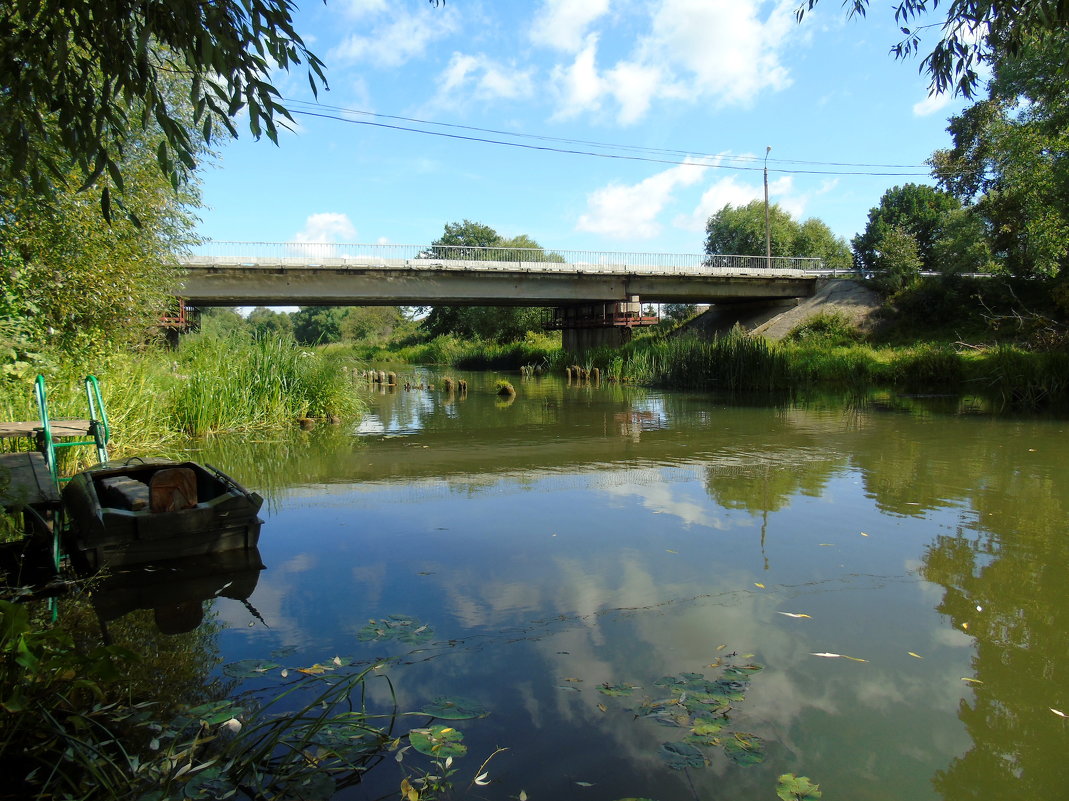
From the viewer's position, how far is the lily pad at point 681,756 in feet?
8.89

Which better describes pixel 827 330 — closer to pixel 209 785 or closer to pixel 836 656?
pixel 836 656

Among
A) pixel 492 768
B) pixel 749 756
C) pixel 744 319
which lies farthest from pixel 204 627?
pixel 744 319

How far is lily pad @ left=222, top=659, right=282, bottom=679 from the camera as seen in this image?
3.44 meters

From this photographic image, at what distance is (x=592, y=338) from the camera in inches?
1474

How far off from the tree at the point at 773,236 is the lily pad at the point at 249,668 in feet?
194

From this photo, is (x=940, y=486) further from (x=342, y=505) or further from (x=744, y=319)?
(x=744, y=319)

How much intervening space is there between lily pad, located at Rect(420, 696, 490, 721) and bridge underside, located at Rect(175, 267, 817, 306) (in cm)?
2320

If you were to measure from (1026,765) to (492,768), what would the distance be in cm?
202

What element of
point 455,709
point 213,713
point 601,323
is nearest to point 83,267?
point 213,713

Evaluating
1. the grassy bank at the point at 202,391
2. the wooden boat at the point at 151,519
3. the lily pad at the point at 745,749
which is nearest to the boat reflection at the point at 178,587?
the wooden boat at the point at 151,519

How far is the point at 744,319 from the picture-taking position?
39.2m

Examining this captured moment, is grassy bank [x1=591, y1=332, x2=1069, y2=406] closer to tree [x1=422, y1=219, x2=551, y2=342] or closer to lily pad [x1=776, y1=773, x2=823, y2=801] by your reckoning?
tree [x1=422, y1=219, x2=551, y2=342]

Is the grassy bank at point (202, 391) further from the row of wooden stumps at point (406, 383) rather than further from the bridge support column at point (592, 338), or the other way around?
the bridge support column at point (592, 338)

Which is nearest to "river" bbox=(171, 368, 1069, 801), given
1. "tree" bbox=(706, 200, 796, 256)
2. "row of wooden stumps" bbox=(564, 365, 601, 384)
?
"row of wooden stumps" bbox=(564, 365, 601, 384)
